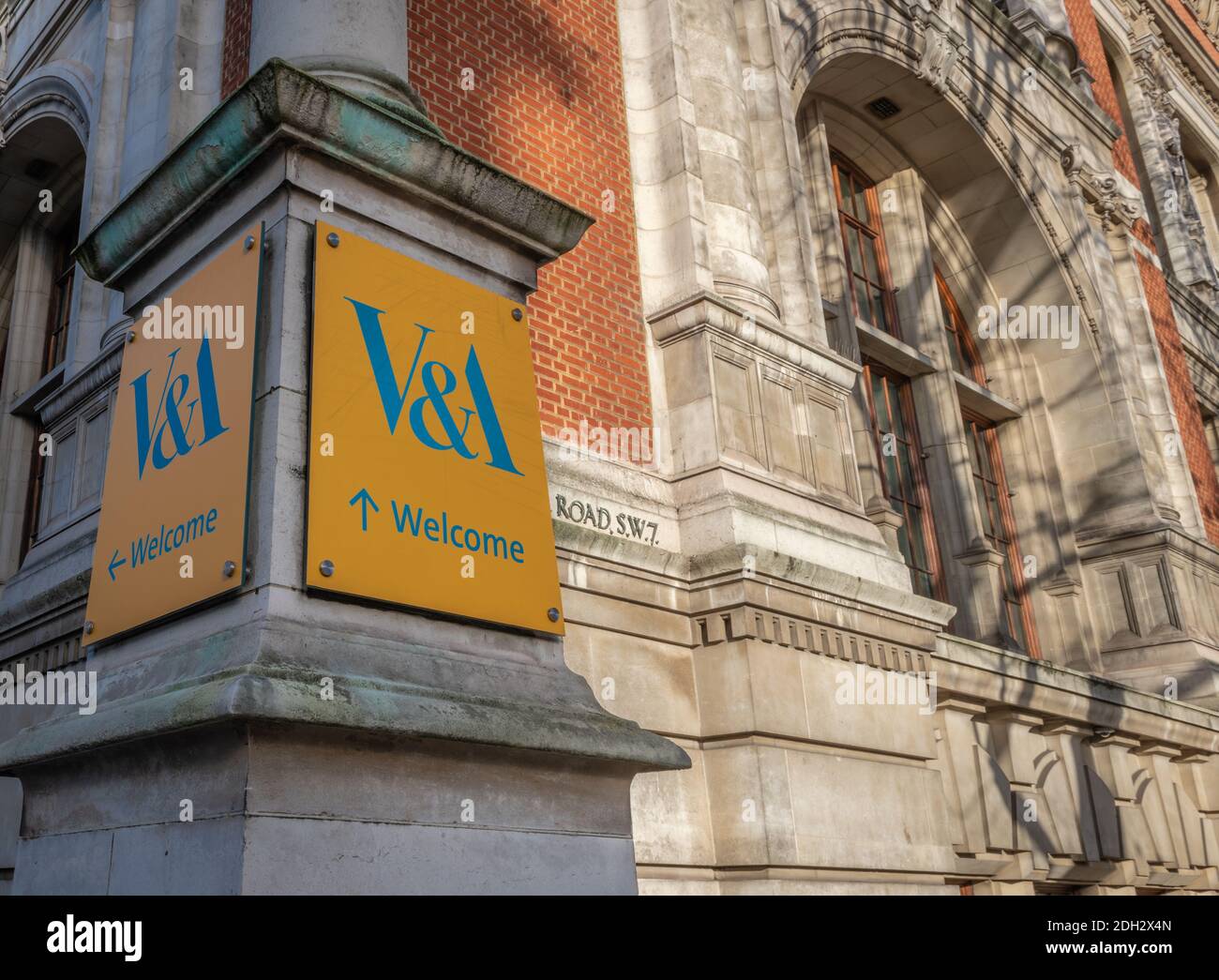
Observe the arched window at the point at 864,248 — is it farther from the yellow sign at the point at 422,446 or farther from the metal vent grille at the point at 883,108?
the yellow sign at the point at 422,446

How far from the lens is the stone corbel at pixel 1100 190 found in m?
15.7

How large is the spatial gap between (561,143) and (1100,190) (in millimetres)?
10837

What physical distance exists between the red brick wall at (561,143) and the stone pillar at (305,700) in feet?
8.94

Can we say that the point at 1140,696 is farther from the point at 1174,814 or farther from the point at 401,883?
Result: the point at 401,883

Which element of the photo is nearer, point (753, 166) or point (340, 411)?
point (340, 411)

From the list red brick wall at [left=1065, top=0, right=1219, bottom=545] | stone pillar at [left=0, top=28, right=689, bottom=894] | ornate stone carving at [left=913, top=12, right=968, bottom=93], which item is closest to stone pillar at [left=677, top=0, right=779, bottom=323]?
stone pillar at [left=0, top=28, right=689, bottom=894]

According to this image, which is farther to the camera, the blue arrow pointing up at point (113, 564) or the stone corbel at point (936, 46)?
the stone corbel at point (936, 46)

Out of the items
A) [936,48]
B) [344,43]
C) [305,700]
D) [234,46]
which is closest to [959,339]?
[936,48]

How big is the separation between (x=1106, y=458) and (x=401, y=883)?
1308cm

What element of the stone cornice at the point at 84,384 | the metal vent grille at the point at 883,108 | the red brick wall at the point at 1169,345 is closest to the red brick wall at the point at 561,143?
the stone cornice at the point at 84,384

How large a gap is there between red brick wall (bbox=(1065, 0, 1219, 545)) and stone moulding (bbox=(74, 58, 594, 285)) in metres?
14.1

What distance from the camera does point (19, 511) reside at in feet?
35.6

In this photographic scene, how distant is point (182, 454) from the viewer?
13.2 feet
